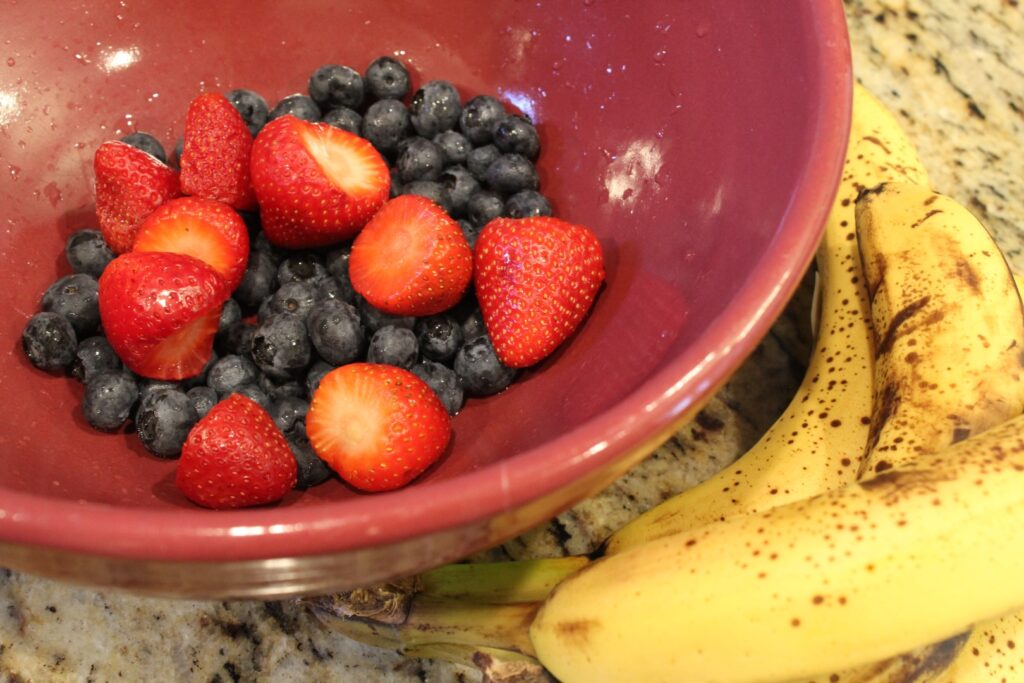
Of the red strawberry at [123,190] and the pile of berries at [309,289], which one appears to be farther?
the red strawberry at [123,190]

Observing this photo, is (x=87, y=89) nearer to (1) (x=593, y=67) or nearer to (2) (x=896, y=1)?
(1) (x=593, y=67)

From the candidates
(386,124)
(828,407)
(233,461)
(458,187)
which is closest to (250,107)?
(386,124)

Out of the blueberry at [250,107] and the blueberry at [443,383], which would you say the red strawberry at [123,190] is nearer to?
the blueberry at [250,107]

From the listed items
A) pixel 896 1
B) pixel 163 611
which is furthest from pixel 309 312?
pixel 896 1

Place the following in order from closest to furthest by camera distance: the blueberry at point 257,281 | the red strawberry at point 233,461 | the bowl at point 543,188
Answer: the bowl at point 543,188 → the red strawberry at point 233,461 → the blueberry at point 257,281

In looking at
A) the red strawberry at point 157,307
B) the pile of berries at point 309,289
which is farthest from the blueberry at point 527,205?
the red strawberry at point 157,307
